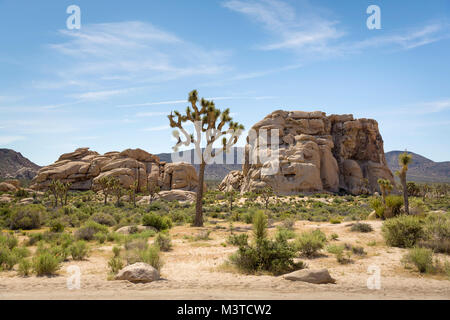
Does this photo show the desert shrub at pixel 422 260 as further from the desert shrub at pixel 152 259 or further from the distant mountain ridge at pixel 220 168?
the distant mountain ridge at pixel 220 168

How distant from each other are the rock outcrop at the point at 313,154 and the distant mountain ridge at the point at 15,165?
70215 millimetres

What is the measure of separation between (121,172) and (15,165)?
7188 cm

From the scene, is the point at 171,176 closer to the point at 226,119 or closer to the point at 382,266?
the point at 226,119

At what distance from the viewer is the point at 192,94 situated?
19.4 m

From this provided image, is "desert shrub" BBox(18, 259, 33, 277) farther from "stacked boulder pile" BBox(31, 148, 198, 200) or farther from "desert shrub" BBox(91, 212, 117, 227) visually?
"stacked boulder pile" BBox(31, 148, 198, 200)

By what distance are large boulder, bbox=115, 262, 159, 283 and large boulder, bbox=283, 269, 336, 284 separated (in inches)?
131

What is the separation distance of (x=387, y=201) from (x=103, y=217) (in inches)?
688

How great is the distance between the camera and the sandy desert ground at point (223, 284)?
646 cm

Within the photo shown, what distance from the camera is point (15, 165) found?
9775 cm

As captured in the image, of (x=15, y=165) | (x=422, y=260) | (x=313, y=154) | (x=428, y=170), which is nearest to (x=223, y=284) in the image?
(x=422, y=260)

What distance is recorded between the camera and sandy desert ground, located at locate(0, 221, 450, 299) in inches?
254

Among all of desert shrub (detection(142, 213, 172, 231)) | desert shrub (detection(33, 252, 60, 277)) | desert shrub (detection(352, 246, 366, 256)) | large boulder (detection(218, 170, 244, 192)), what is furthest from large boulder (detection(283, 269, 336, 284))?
large boulder (detection(218, 170, 244, 192))

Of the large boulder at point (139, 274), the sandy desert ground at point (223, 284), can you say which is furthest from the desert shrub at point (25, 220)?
the large boulder at point (139, 274)
